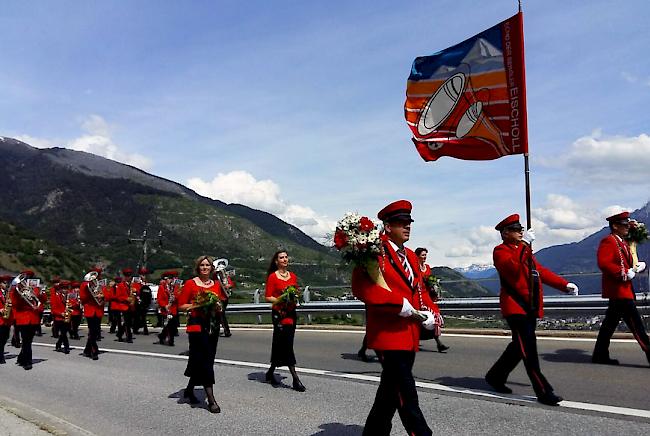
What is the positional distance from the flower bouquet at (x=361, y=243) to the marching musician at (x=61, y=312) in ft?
42.2

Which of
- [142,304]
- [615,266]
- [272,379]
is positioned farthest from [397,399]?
[142,304]

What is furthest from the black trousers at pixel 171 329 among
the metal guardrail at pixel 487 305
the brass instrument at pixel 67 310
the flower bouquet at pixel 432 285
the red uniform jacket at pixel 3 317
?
the flower bouquet at pixel 432 285

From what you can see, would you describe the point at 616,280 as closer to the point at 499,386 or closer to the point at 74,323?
the point at 499,386

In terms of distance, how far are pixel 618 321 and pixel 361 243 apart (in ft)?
19.8

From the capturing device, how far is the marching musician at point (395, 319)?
16.2 ft

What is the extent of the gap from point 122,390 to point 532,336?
5902mm

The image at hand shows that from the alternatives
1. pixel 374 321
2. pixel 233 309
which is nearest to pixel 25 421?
pixel 374 321

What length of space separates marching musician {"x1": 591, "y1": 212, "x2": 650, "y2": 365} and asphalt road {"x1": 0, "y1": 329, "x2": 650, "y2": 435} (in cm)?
45

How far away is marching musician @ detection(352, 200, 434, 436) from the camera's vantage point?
16.2 ft

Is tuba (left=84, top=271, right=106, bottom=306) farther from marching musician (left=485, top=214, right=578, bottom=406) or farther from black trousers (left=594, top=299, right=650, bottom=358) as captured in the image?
black trousers (left=594, top=299, right=650, bottom=358)

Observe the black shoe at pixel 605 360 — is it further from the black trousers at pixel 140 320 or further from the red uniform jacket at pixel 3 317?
the black trousers at pixel 140 320

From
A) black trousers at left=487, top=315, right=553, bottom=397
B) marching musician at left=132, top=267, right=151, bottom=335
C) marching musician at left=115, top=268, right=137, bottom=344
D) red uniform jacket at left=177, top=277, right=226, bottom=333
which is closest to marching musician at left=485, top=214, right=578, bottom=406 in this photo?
black trousers at left=487, top=315, right=553, bottom=397

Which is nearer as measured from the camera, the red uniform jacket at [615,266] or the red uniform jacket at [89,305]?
the red uniform jacket at [615,266]

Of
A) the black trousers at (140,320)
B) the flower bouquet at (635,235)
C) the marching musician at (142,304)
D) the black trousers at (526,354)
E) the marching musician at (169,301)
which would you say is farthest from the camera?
the black trousers at (140,320)
